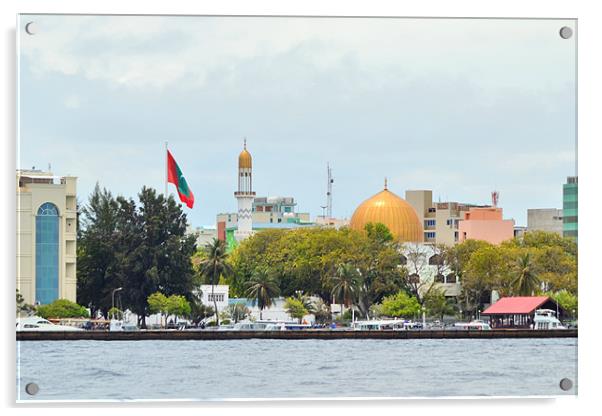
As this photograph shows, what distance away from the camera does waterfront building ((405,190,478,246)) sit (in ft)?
133

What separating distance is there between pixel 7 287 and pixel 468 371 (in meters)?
4.38

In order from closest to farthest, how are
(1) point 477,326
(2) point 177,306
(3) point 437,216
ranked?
(1) point 477,326 → (2) point 177,306 → (3) point 437,216

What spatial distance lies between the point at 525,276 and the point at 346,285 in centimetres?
425

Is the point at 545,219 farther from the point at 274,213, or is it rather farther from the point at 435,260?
the point at 274,213

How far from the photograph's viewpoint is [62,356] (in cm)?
1652

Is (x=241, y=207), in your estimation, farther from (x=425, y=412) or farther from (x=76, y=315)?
(x=425, y=412)

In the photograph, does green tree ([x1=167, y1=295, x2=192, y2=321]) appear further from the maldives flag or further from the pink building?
the maldives flag

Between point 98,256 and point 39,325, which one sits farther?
point 98,256

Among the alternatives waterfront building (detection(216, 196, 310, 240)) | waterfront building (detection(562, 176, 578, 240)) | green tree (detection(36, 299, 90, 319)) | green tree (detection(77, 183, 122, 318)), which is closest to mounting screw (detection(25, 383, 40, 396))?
waterfront building (detection(562, 176, 578, 240))

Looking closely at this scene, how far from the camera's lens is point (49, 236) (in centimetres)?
2239

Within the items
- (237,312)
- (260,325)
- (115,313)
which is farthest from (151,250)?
(237,312)

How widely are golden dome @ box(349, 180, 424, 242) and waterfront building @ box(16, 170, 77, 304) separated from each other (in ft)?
63.5

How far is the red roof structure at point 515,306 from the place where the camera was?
30.7 metres

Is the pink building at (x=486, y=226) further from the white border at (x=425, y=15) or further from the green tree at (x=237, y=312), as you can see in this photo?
the white border at (x=425, y=15)
